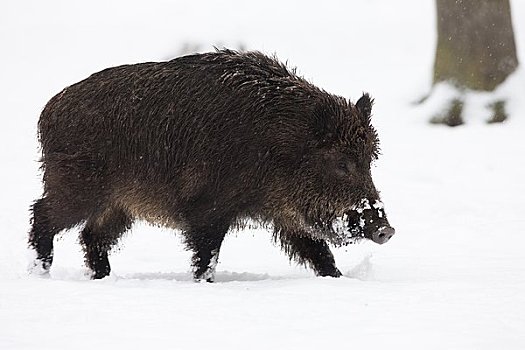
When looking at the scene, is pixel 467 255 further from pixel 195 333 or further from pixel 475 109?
pixel 475 109

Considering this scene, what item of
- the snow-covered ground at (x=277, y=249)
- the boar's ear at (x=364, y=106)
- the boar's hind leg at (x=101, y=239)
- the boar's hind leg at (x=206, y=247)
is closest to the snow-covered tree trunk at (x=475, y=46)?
the snow-covered ground at (x=277, y=249)

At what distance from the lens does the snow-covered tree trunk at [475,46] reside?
11.8 meters

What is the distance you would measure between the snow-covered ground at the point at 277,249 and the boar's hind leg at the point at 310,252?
21cm

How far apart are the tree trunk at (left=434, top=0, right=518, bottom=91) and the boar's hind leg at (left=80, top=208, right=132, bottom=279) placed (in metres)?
6.38

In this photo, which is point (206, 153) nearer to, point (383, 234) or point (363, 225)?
point (363, 225)

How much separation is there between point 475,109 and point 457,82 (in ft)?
1.52

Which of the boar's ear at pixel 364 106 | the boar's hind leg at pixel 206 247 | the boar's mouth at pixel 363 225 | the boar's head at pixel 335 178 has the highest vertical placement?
the boar's ear at pixel 364 106

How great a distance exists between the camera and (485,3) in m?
11.8

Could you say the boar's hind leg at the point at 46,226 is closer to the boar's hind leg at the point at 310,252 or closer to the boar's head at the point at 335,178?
the boar's hind leg at the point at 310,252

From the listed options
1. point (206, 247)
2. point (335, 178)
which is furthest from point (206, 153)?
point (335, 178)

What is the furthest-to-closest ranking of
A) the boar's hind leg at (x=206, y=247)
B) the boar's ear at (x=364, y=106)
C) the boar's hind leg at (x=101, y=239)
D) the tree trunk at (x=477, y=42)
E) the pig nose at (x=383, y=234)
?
1. the tree trunk at (x=477, y=42)
2. the boar's hind leg at (x=101, y=239)
3. the boar's ear at (x=364, y=106)
4. the boar's hind leg at (x=206, y=247)
5. the pig nose at (x=383, y=234)

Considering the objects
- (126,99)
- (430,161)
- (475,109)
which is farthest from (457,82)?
(126,99)

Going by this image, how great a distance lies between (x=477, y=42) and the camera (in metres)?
11.9

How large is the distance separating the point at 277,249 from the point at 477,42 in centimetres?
484
